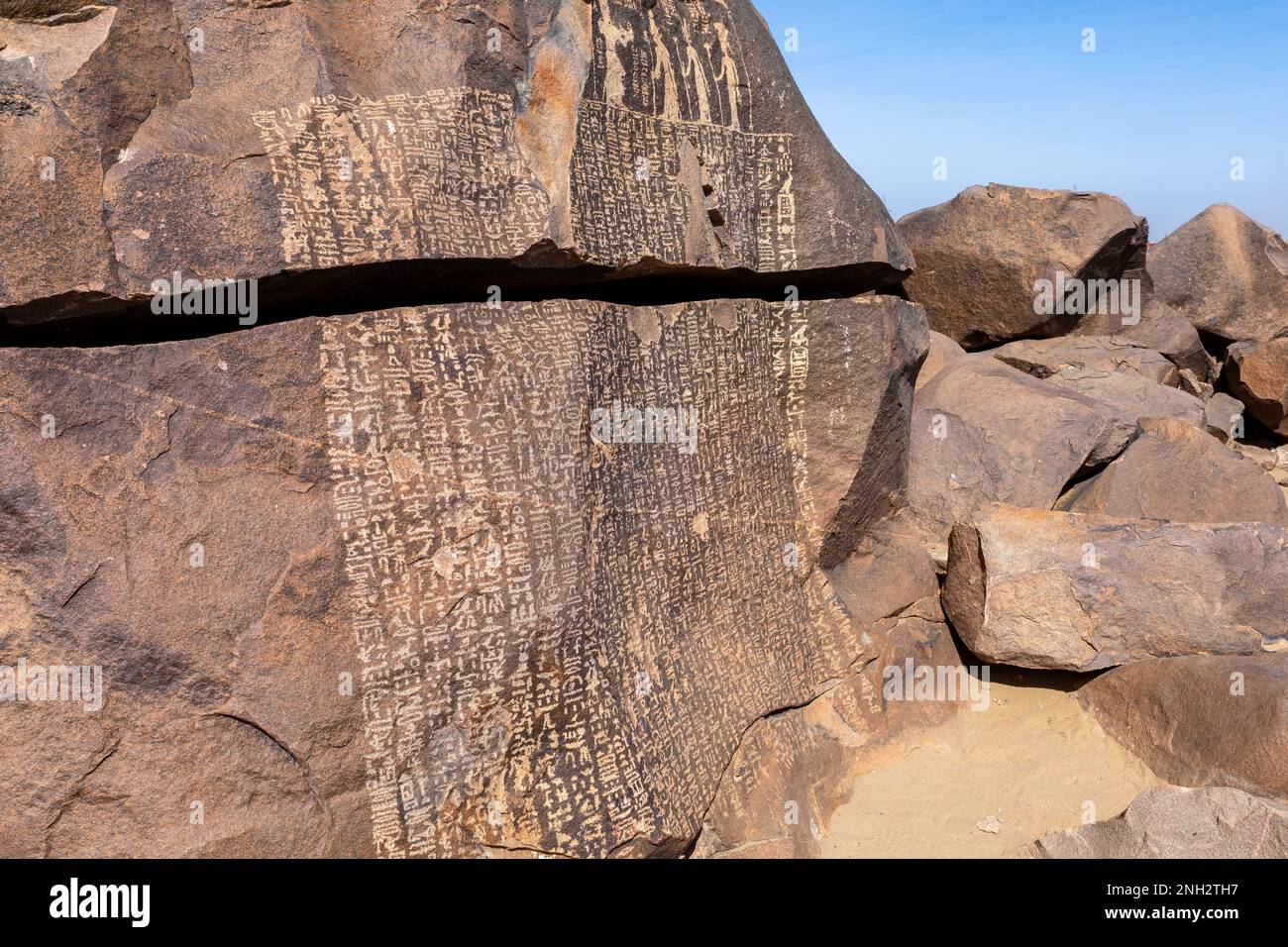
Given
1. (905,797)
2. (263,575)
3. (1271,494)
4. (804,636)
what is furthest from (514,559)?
(1271,494)

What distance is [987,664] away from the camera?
16.5 feet

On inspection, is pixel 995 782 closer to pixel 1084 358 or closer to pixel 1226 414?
pixel 1084 358

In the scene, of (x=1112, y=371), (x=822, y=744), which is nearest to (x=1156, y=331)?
(x=1112, y=371)

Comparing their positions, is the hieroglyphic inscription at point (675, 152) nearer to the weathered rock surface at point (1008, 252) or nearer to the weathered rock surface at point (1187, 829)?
the weathered rock surface at point (1187, 829)

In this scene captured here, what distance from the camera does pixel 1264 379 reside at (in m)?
8.22

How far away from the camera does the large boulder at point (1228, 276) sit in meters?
8.53

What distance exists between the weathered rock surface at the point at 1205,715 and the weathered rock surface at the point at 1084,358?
273 centimetres

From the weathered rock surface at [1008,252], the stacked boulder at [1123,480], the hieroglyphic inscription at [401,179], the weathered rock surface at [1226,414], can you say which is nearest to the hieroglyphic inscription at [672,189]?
the hieroglyphic inscription at [401,179]

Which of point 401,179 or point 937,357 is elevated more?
point 401,179

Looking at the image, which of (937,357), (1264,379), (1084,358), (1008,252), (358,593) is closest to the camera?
(358,593)

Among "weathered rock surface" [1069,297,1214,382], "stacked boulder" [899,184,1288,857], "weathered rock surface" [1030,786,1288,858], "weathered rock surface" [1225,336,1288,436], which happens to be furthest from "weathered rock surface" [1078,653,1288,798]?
"weathered rock surface" [1225,336,1288,436]

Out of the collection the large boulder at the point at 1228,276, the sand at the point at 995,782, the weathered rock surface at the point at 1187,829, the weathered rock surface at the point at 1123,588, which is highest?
the large boulder at the point at 1228,276

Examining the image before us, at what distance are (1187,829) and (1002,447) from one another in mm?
2469

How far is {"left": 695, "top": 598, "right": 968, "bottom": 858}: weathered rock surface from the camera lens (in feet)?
13.2
